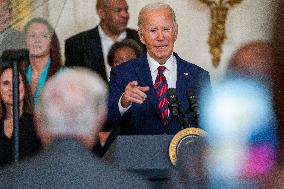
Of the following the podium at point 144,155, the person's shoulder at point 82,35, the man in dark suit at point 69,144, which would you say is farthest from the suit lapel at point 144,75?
the person's shoulder at point 82,35

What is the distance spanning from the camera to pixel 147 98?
376 centimetres

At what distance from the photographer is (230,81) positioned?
1.63 meters

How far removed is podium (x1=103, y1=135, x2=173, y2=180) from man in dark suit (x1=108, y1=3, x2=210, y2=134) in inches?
16.7

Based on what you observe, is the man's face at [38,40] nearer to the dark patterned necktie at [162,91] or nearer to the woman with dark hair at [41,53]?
the woman with dark hair at [41,53]

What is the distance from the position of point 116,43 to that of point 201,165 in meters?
4.60

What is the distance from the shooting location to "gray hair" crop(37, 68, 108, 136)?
2.07 meters

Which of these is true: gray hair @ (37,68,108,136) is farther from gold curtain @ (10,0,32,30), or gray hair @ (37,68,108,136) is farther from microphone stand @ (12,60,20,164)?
gold curtain @ (10,0,32,30)

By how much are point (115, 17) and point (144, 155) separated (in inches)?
131

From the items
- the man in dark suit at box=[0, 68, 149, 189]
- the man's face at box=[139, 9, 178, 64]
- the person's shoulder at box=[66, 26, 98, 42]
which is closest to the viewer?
the man in dark suit at box=[0, 68, 149, 189]

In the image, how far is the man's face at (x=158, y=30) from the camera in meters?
4.15

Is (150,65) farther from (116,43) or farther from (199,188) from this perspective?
(199,188)

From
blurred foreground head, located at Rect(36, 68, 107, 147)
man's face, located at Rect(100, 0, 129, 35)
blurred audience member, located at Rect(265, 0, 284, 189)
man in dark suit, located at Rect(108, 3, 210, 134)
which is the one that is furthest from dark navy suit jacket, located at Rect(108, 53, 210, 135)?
blurred audience member, located at Rect(265, 0, 284, 189)

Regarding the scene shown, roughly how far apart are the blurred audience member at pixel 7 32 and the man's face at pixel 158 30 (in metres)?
0.70

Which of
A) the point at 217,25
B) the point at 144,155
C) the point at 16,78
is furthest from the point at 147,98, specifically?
the point at 217,25
